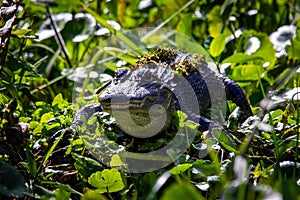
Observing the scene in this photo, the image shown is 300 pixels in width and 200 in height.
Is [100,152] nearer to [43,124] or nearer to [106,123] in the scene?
[106,123]

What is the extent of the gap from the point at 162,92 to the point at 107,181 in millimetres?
460

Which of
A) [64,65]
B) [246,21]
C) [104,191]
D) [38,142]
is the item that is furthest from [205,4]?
[104,191]

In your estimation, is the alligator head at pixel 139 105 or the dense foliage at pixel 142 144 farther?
the alligator head at pixel 139 105

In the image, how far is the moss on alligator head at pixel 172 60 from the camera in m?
2.21

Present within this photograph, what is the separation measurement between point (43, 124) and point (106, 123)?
0.76ft

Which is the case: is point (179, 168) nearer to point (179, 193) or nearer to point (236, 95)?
point (179, 193)

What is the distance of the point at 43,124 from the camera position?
1.98m

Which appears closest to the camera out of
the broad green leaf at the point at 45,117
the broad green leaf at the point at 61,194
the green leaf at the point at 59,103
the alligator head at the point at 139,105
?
the broad green leaf at the point at 61,194

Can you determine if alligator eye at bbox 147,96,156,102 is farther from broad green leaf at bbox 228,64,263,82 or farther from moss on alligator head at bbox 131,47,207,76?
broad green leaf at bbox 228,64,263,82

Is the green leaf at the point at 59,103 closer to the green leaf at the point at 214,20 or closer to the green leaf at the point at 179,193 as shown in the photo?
the green leaf at the point at 179,193

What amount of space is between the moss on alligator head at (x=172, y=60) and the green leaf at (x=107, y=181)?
24.0 inches

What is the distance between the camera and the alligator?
1866mm

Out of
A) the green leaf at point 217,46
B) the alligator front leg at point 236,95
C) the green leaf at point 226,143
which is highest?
the green leaf at point 217,46

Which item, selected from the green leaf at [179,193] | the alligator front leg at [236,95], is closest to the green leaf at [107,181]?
the green leaf at [179,193]
